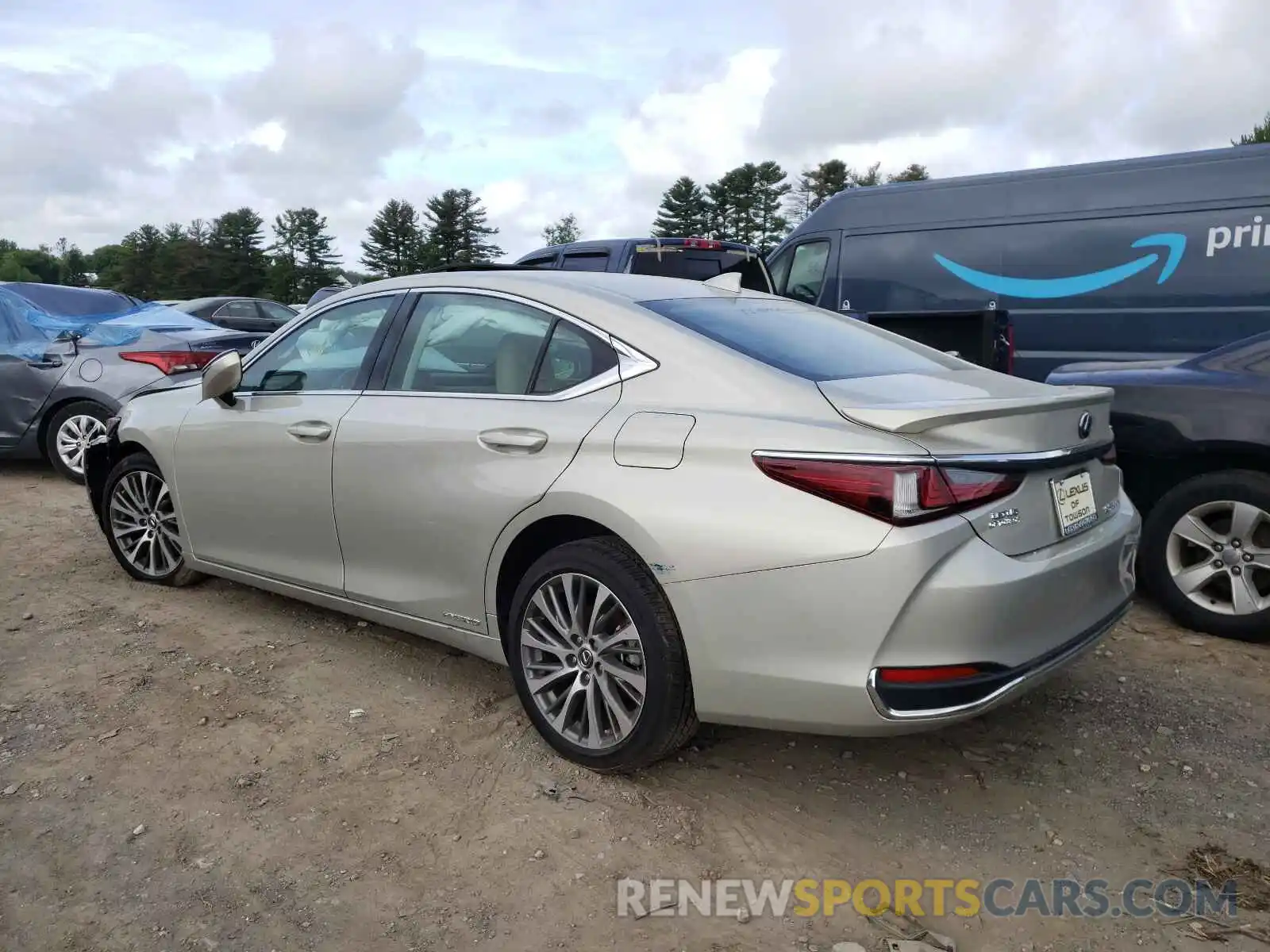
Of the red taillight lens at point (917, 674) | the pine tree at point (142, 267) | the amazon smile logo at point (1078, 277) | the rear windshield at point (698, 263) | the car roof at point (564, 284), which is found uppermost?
the pine tree at point (142, 267)

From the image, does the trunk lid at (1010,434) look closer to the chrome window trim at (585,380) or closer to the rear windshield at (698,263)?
the chrome window trim at (585,380)

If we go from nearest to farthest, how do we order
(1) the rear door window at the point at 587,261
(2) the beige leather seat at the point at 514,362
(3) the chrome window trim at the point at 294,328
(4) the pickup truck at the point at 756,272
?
(2) the beige leather seat at the point at 514,362, (3) the chrome window trim at the point at 294,328, (4) the pickup truck at the point at 756,272, (1) the rear door window at the point at 587,261

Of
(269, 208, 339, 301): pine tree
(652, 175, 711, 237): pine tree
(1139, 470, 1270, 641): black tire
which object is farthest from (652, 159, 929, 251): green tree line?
(1139, 470, 1270, 641): black tire

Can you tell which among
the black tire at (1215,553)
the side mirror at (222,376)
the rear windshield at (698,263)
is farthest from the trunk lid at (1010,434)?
the rear windshield at (698,263)

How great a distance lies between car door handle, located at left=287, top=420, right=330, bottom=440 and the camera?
12.0 ft

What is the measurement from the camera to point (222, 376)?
13.2 ft

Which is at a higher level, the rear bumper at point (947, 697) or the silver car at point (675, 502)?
the silver car at point (675, 502)

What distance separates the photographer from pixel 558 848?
265 cm

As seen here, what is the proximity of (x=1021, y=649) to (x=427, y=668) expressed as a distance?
2320mm

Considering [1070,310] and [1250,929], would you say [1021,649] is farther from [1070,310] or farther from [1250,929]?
[1070,310]

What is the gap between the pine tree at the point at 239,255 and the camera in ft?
252

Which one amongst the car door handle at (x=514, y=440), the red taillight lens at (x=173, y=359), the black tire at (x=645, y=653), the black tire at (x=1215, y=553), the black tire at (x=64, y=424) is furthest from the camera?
the black tire at (x=64, y=424)

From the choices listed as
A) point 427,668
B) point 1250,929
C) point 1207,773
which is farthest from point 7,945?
point 1207,773

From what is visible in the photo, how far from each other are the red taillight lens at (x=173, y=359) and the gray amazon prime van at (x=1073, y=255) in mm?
4964
